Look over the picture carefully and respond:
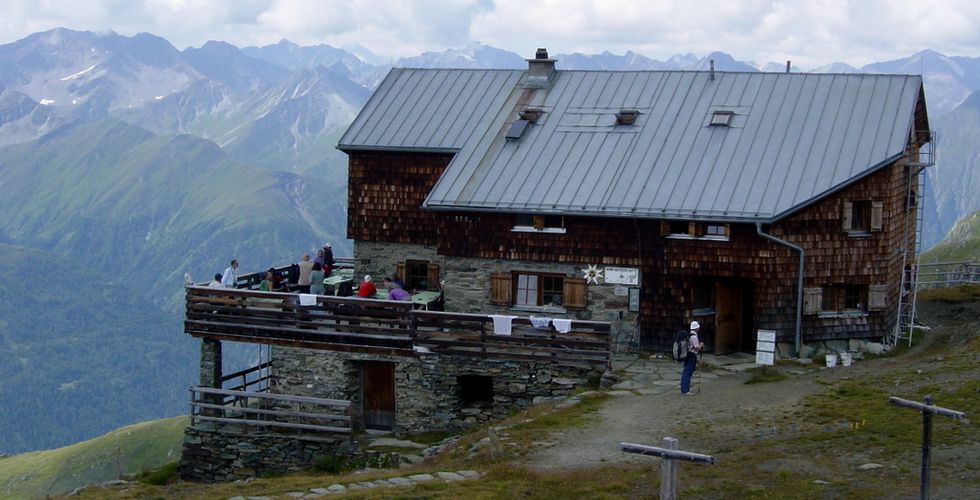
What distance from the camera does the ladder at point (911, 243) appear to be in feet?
121

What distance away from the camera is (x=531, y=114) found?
3925cm

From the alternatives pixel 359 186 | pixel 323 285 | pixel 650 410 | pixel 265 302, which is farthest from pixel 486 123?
pixel 650 410

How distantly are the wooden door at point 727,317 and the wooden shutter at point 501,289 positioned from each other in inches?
231

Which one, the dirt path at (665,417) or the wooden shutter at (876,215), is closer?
the dirt path at (665,417)

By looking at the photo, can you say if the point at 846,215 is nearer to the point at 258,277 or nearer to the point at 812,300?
the point at 812,300

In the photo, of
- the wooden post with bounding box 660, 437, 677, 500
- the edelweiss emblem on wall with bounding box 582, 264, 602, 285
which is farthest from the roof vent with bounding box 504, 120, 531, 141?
the wooden post with bounding box 660, 437, 677, 500

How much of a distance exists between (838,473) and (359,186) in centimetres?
2293

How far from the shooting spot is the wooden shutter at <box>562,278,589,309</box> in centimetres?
3506

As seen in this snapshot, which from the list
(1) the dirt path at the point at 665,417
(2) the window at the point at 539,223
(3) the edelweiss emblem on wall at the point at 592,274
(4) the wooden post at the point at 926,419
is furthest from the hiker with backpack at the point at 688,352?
(4) the wooden post at the point at 926,419

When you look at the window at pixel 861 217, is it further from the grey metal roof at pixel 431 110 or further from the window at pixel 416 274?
the window at pixel 416 274

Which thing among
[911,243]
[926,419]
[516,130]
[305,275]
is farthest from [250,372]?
[926,419]

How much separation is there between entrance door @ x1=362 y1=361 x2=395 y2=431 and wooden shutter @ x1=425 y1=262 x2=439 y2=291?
19.4ft

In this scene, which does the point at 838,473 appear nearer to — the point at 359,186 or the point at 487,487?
the point at 487,487

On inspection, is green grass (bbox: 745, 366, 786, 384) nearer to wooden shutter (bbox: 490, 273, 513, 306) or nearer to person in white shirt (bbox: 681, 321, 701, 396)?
person in white shirt (bbox: 681, 321, 701, 396)
